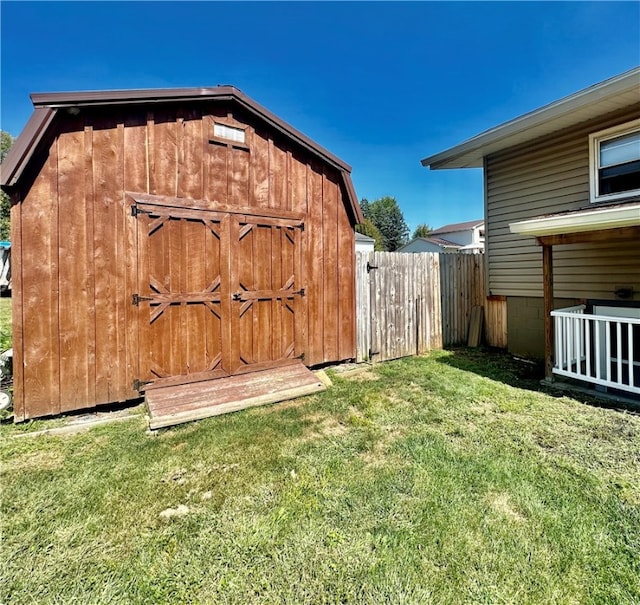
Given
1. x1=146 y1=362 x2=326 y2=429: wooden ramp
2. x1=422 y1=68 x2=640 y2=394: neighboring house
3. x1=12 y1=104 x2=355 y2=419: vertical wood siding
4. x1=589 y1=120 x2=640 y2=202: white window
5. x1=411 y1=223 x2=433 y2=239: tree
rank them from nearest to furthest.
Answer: x1=12 y1=104 x2=355 y2=419: vertical wood siding → x1=146 y1=362 x2=326 y2=429: wooden ramp → x1=422 y1=68 x2=640 y2=394: neighboring house → x1=589 y1=120 x2=640 y2=202: white window → x1=411 y1=223 x2=433 y2=239: tree

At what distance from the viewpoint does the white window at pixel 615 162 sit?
5.00 meters

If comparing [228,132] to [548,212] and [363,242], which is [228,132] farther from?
[363,242]

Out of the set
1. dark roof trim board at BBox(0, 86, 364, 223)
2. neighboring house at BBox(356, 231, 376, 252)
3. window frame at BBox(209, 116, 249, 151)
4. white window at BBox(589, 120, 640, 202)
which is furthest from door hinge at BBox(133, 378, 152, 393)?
neighboring house at BBox(356, 231, 376, 252)

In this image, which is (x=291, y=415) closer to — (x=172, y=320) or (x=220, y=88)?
A: (x=172, y=320)

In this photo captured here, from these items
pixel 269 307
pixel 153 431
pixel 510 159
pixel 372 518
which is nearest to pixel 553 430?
pixel 372 518

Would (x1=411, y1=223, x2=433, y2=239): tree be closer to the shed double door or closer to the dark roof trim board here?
the dark roof trim board

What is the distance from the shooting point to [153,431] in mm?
3363

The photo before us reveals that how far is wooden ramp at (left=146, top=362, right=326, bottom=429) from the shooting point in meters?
3.61

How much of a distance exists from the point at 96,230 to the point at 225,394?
2434 millimetres

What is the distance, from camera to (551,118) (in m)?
5.25

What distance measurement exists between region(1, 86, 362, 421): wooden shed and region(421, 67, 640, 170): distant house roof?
9.70 feet

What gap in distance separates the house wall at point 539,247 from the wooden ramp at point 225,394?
15.1 ft

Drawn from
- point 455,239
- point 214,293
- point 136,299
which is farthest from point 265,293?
point 455,239

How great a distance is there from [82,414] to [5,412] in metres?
0.74
